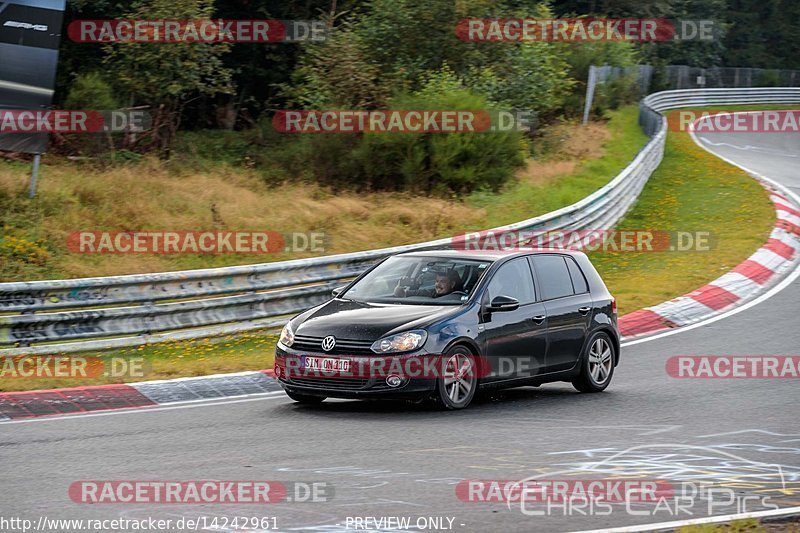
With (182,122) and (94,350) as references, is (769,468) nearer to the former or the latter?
(94,350)

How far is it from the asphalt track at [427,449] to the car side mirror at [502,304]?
950 millimetres

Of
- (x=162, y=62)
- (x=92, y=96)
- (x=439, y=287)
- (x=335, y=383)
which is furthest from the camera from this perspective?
(x=92, y=96)

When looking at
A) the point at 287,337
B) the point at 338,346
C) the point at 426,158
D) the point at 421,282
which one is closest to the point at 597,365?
the point at 421,282

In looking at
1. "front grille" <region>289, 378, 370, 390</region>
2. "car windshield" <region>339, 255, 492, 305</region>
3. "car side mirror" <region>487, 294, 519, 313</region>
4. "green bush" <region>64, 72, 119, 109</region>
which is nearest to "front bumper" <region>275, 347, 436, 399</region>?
"front grille" <region>289, 378, 370, 390</region>

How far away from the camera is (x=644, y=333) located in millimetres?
15703

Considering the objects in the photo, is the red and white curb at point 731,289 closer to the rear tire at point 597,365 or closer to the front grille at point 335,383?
the rear tire at point 597,365

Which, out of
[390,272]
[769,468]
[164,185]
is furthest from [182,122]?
[769,468]

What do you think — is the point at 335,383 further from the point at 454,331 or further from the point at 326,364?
the point at 454,331

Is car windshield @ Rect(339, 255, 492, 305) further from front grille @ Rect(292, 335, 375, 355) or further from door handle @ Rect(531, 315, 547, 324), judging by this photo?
front grille @ Rect(292, 335, 375, 355)

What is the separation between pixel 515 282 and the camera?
1141 centimetres

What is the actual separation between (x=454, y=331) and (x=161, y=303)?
18.5ft

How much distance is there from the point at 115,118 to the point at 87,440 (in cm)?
2423

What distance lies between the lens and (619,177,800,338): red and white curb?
16172 mm

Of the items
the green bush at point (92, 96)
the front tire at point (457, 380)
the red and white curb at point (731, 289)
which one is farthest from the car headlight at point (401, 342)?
the green bush at point (92, 96)
